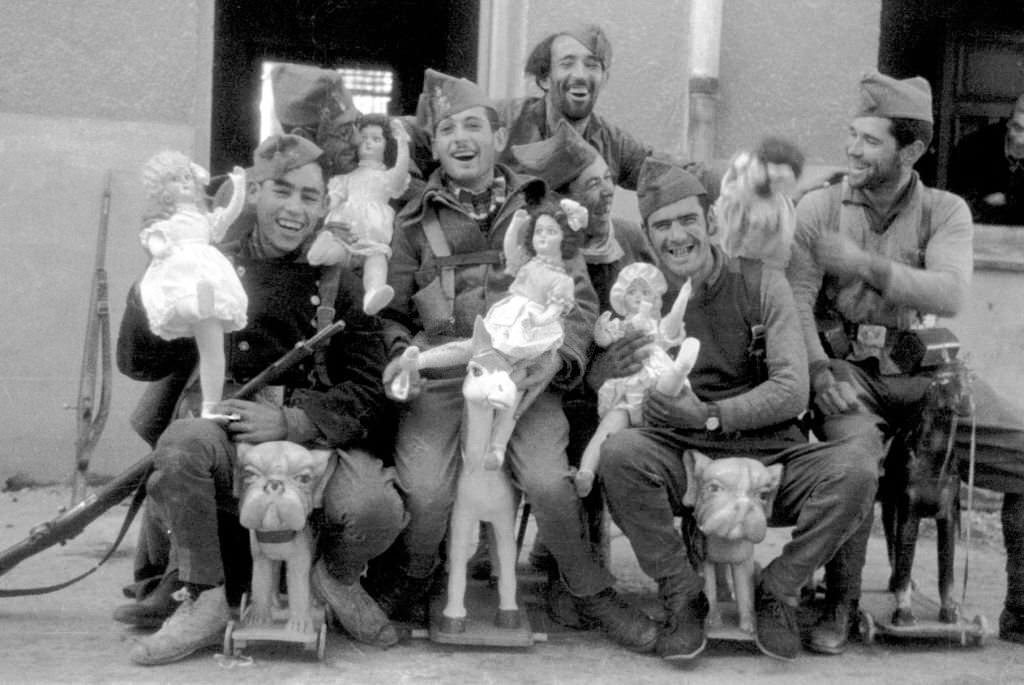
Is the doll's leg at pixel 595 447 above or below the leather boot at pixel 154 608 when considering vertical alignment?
above

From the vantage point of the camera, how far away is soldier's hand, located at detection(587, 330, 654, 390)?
455 cm

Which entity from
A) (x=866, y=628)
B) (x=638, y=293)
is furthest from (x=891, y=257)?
(x=866, y=628)

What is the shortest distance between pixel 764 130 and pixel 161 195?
11.2 ft

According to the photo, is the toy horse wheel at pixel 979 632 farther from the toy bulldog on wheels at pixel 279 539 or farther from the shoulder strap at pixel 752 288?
the toy bulldog on wheels at pixel 279 539

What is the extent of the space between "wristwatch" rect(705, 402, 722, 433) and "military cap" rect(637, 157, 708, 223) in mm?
698

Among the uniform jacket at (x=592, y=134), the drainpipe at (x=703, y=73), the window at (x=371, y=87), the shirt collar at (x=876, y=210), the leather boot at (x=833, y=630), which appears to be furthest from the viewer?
the window at (x=371, y=87)

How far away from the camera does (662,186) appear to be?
4.68 metres

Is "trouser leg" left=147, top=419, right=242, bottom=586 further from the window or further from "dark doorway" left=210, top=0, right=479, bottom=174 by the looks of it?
the window

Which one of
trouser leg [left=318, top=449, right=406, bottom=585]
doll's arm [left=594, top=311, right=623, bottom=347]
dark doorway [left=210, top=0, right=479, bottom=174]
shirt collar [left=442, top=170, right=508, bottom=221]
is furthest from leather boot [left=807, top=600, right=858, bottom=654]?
dark doorway [left=210, top=0, right=479, bottom=174]

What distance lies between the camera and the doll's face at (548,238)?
4.45 meters

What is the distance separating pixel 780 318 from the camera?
182 inches

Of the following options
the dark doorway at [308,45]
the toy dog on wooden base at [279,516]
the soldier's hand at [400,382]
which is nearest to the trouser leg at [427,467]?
the soldier's hand at [400,382]

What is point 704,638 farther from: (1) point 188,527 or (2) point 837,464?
(1) point 188,527

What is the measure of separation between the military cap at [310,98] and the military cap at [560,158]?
660mm
